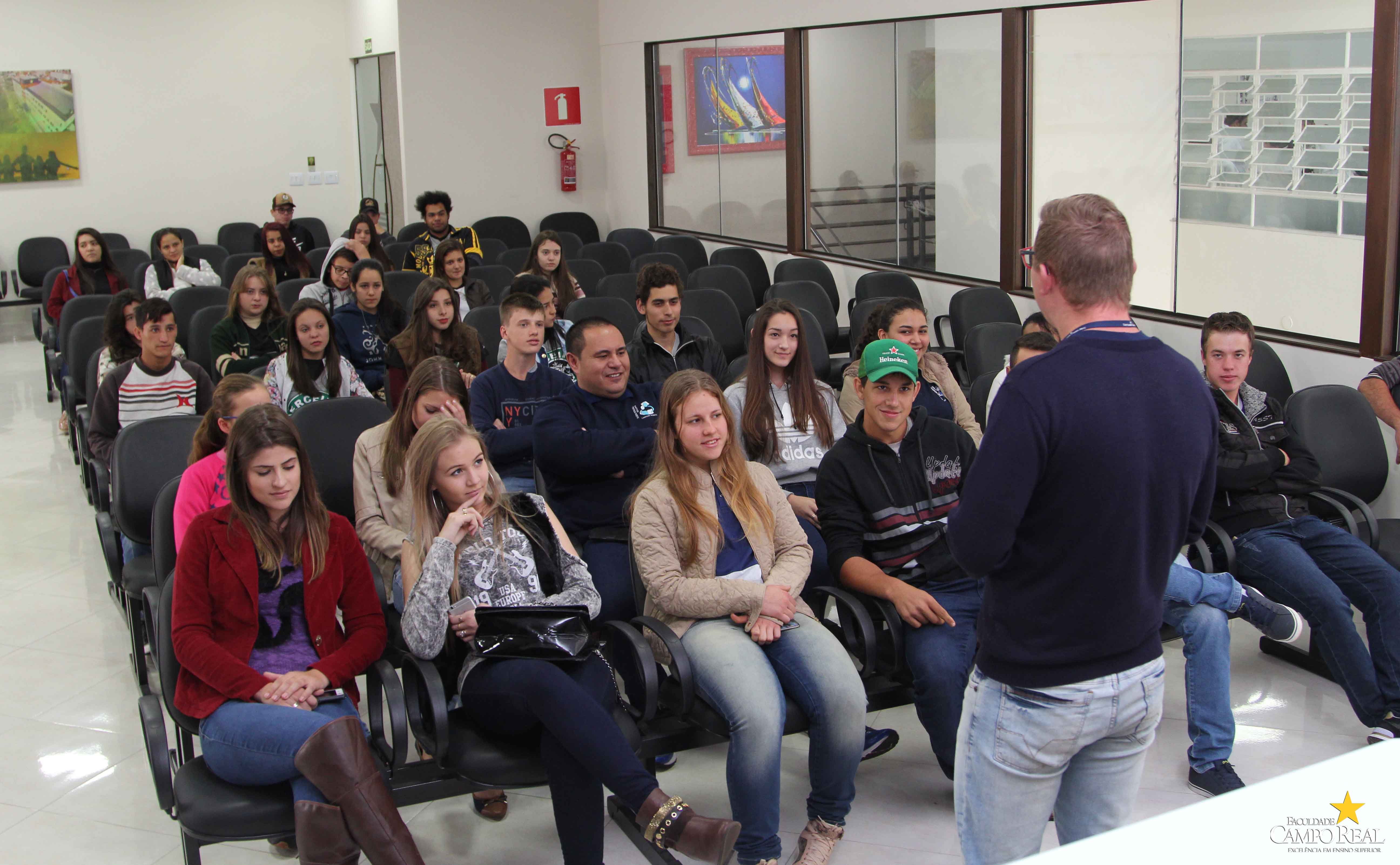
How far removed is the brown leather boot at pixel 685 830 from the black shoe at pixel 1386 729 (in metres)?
2.00

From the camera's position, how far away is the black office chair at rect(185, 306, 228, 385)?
6.18 m

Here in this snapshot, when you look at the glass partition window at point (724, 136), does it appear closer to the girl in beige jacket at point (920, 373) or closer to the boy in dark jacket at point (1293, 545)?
the girl in beige jacket at point (920, 373)

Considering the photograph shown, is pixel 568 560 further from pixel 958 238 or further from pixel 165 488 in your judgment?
pixel 958 238

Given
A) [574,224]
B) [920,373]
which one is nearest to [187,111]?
[574,224]

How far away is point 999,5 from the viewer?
691cm

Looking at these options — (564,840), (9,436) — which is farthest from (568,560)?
(9,436)

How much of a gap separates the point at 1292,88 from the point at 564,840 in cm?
556

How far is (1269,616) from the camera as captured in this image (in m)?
3.39

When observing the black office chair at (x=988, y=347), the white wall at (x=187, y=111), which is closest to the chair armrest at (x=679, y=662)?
the black office chair at (x=988, y=347)

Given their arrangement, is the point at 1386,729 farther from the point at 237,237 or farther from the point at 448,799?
the point at 237,237

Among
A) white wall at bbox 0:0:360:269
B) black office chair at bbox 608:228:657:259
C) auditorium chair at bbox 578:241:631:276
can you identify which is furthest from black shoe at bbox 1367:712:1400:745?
white wall at bbox 0:0:360:269

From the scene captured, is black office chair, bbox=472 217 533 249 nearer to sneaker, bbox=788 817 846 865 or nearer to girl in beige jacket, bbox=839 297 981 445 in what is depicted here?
girl in beige jacket, bbox=839 297 981 445

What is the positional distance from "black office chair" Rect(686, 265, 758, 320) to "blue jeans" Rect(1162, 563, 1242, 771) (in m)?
4.54

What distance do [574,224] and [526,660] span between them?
882 centimetres
